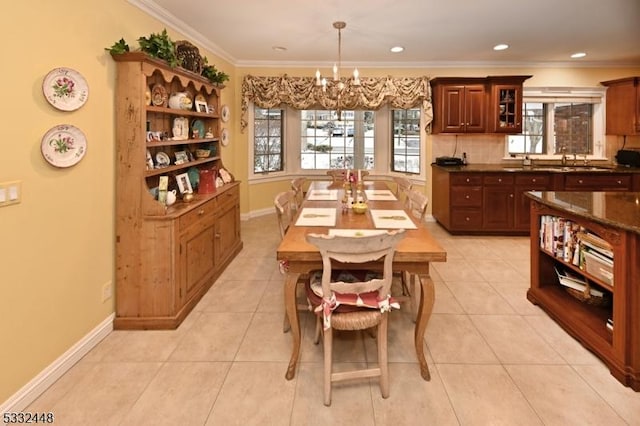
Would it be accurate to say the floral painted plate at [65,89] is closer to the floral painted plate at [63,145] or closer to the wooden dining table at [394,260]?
the floral painted plate at [63,145]

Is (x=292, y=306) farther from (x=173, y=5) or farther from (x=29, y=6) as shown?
(x=173, y=5)

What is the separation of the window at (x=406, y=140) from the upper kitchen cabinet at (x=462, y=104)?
60cm

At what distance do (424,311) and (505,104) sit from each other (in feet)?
15.2

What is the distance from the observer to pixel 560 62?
238 inches

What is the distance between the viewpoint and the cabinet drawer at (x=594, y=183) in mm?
5359

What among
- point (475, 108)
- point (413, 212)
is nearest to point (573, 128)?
point (475, 108)

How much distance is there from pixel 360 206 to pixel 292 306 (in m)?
1.06

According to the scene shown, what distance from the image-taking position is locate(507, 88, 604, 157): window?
20.2 ft

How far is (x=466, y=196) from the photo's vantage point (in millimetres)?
5461

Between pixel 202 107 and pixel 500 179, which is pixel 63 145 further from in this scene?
pixel 500 179

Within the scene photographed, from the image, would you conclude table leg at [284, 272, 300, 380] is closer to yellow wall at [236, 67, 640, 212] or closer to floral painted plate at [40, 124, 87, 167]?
floral painted plate at [40, 124, 87, 167]

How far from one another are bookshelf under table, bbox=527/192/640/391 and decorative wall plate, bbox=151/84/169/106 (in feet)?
10.2

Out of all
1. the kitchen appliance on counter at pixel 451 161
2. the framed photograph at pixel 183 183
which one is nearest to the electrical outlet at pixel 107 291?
the framed photograph at pixel 183 183

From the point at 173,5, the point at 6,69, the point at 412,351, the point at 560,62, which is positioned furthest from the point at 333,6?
the point at 560,62
